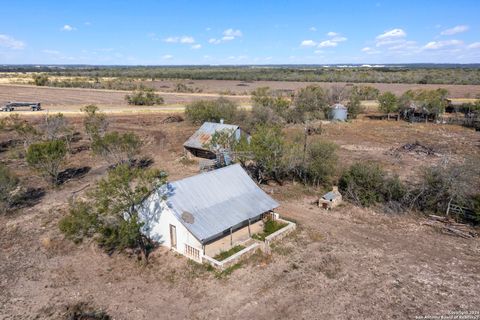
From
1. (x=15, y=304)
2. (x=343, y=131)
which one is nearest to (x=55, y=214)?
(x=15, y=304)

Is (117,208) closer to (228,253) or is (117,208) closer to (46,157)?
(228,253)

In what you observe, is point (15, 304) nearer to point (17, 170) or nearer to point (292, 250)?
point (292, 250)

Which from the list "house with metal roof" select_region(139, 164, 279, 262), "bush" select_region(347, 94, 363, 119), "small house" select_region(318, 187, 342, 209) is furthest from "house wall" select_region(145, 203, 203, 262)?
"bush" select_region(347, 94, 363, 119)

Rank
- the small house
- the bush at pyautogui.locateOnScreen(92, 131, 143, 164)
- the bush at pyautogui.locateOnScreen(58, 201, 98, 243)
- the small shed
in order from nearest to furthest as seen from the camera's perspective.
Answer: the bush at pyautogui.locateOnScreen(58, 201, 98, 243) → the small house → the bush at pyautogui.locateOnScreen(92, 131, 143, 164) → the small shed

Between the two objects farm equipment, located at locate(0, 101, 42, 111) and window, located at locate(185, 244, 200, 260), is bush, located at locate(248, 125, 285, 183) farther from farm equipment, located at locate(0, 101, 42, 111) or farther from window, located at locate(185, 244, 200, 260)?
farm equipment, located at locate(0, 101, 42, 111)

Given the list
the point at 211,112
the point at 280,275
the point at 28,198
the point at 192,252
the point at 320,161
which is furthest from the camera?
the point at 211,112

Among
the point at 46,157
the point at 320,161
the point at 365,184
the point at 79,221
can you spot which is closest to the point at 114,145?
the point at 46,157
